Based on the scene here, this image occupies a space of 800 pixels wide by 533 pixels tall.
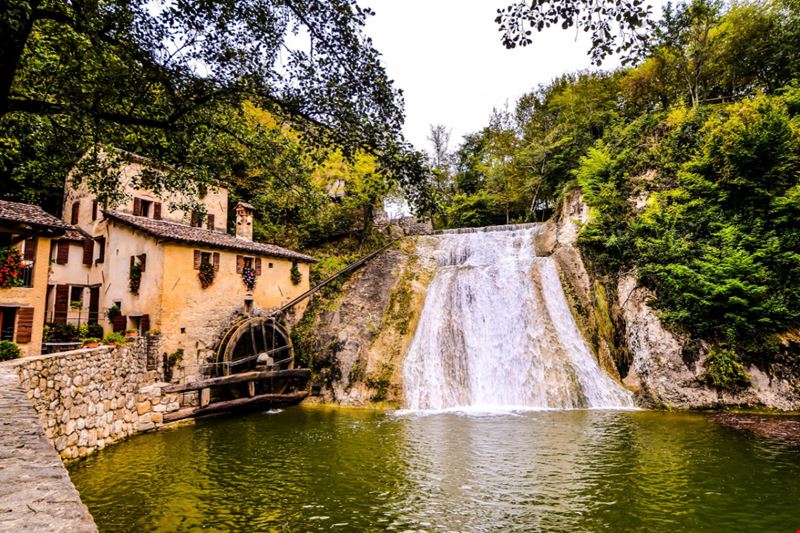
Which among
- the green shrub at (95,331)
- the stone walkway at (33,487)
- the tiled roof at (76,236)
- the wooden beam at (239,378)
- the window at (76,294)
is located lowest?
the wooden beam at (239,378)

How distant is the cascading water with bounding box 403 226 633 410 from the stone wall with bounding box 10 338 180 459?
8.87 m

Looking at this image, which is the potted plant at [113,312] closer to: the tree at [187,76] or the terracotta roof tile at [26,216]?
the terracotta roof tile at [26,216]

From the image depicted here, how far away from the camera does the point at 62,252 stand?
61.4ft

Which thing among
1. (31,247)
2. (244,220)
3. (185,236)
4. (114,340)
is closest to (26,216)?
(31,247)

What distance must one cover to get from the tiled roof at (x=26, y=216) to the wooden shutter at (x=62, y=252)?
269 inches

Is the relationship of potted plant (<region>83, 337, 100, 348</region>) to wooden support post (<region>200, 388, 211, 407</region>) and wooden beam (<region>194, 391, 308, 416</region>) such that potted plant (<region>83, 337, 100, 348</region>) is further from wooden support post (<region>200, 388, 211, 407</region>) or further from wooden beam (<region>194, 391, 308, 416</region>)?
wooden support post (<region>200, 388, 211, 407</region>)

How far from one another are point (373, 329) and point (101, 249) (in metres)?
13.3

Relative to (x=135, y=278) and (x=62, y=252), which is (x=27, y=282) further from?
(x=62, y=252)

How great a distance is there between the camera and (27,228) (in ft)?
38.0

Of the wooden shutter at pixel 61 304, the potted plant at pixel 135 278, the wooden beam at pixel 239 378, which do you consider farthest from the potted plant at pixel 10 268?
the wooden shutter at pixel 61 304

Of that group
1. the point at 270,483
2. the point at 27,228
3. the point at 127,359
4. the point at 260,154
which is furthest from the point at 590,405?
the point at 27,228

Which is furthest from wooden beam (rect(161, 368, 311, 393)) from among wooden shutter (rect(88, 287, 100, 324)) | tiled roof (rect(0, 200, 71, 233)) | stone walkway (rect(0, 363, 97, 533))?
stone walkway (rect(0, 363, 97, 533))

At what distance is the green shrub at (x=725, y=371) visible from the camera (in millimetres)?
12727

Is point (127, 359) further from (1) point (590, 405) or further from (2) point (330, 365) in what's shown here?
(1) point (590, 405)
